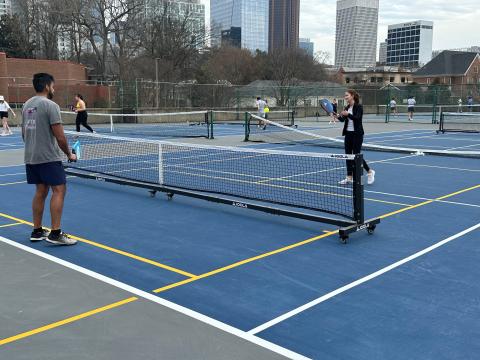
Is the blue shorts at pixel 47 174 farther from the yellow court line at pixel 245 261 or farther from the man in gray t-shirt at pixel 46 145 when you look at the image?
the yellow court line at pixel 245 261

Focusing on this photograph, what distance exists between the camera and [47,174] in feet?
21.4

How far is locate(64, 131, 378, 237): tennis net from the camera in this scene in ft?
26.0

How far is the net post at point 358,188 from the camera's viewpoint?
6.92 m

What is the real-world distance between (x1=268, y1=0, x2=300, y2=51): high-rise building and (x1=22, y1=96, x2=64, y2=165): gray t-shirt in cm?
14913

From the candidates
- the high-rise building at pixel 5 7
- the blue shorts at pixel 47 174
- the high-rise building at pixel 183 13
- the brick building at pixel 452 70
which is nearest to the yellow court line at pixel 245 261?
the blue shorts at pixel 47 174

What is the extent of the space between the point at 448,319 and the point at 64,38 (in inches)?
2529

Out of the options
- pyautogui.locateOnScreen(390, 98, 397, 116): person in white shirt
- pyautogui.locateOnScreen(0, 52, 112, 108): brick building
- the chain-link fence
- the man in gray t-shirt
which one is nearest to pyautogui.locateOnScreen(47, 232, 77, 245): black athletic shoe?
the man in gray t-shirt

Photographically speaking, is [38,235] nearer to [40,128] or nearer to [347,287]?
[40,128]

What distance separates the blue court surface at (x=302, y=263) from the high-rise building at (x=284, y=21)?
147153 millimetres

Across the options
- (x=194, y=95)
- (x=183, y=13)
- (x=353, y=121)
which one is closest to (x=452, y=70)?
(x=183, y=13)

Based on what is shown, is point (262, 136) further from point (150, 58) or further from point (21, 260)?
point (150, 58)

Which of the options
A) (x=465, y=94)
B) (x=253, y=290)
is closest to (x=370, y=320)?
(x=253, y=290)

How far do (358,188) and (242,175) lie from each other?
18.2ft

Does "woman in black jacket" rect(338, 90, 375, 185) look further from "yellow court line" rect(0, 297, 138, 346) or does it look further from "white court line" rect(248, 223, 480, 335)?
"yellow court line" rect(0, 297, 138, 346)
